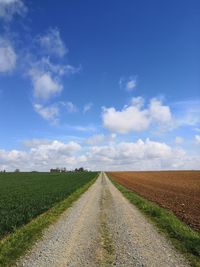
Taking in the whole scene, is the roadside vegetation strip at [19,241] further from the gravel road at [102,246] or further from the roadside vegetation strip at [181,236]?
the roadside vegetation strip at [181,236]

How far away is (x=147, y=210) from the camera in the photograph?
80.1 feet

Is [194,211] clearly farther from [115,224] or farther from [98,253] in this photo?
[98,253]

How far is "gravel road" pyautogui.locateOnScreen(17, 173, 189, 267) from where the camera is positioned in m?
10.9

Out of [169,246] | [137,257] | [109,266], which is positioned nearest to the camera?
[109,266]

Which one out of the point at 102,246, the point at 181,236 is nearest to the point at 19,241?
the point at 102,246

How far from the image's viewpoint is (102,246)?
513 inches

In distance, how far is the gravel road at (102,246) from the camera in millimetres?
10938

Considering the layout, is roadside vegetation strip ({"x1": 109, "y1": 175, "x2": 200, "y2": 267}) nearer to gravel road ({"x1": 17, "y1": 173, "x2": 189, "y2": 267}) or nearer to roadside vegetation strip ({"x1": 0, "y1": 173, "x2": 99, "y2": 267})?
gravel road ({"x1": 17, "y1": 173, "x2": 189, "y2": 267})

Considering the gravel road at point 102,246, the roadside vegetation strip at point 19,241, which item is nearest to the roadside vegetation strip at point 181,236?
the gravel road at point 102,246

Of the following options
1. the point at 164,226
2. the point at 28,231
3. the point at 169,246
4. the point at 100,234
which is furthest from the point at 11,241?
the point at 164,226

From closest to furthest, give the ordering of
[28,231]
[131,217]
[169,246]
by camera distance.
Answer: [169,246]
[28,231]
[131,217]

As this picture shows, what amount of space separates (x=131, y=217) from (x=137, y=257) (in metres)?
9.85

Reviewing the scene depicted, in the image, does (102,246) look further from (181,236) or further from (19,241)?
(181,236)

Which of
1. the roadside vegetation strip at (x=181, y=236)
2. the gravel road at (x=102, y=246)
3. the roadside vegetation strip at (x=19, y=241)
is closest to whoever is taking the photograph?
the gravel road at (x=102, y=246)
